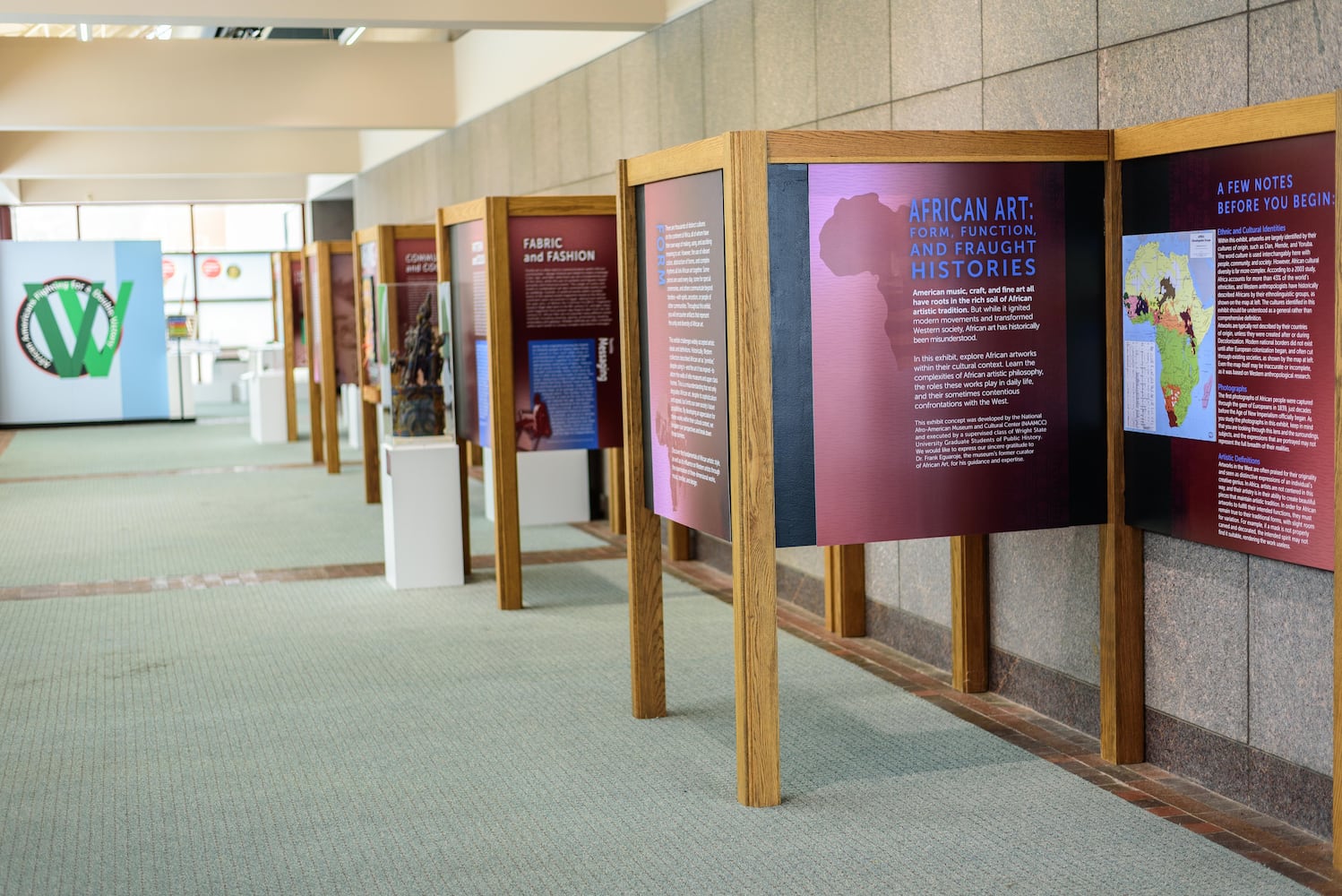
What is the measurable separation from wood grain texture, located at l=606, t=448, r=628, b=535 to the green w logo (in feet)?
42.0

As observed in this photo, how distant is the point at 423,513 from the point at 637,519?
3086mm

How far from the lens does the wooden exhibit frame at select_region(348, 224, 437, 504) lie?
9750 millimetres

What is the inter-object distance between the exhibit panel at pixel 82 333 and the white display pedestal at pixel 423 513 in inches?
544

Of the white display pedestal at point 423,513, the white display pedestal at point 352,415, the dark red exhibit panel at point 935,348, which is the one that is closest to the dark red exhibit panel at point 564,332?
the white display pedestal at point 423,513

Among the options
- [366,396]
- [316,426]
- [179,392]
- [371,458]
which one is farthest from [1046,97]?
[179,392]

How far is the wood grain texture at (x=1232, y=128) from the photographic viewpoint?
390 cm

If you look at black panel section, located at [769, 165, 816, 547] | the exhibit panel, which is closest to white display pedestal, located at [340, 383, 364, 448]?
the exhibit panel

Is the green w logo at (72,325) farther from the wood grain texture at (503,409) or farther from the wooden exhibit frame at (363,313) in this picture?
the wood grain texture at (503,409)

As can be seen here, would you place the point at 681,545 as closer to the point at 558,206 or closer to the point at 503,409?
the point at 503,409

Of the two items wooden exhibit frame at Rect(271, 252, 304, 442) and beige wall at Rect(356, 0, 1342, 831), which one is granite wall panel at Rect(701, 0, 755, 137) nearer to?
beige wall at Rect(356, 0, 1342, 831)

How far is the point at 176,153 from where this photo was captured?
2117cm

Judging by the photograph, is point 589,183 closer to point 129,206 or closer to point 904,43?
point 904,43

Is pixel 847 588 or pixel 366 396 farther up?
pixel 366 396

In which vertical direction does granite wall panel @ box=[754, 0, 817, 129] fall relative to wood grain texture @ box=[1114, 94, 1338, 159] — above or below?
above
